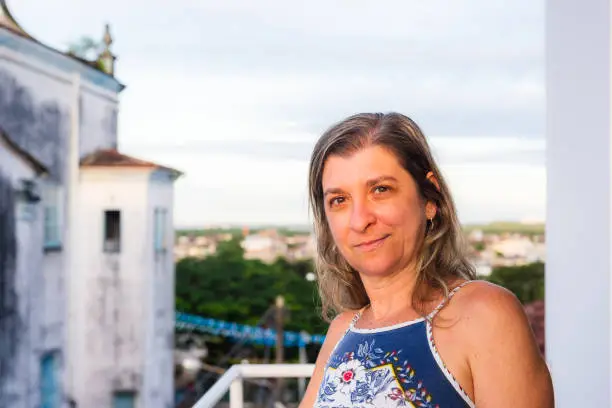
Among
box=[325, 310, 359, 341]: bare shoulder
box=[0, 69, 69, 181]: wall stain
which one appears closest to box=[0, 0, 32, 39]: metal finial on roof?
box=[0, 69, 69, 181]: wall stain

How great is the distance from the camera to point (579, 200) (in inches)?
56.5

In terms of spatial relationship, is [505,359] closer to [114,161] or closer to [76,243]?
[114,161]

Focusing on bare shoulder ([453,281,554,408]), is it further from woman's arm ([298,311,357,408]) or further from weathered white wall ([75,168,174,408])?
weathered white wall ([75,168,174,408])

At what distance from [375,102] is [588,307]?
9.97 feet

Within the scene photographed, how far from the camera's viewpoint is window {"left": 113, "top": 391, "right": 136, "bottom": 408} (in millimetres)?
4676

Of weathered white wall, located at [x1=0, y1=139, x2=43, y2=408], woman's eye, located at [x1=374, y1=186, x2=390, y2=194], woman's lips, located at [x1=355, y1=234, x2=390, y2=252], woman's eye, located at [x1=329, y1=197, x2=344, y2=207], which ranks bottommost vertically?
weathered white wall, located at [x1=0, y1=139, x2=43, y2=408]

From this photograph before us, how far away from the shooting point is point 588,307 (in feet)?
4.62

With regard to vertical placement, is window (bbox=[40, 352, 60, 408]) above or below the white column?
below

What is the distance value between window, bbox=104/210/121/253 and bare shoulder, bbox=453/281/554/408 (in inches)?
156

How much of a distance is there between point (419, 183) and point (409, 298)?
110mm

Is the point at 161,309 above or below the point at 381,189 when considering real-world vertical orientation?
below

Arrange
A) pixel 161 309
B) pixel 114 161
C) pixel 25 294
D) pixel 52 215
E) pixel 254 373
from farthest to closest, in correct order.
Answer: pixel 161 309 → pixel 114 161 → pixel 52 215 → pixel 25 294 → pixel 254 373

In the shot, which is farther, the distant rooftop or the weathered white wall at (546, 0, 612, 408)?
the distant rooftop

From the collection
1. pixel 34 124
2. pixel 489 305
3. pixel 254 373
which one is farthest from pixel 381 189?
pixel 34 124
